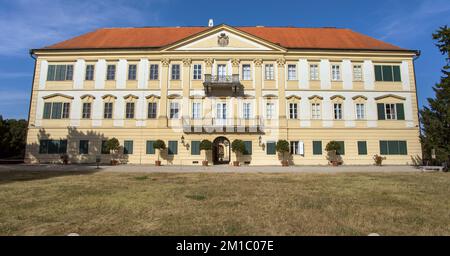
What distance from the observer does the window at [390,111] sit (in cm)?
2603

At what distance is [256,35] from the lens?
1143 inches

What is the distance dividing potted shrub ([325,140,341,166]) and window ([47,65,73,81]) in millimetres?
26965

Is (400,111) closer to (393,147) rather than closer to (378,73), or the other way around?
(393,147)

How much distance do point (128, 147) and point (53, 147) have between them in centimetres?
753

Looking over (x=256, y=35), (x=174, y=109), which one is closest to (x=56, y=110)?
(x=174, y=109)

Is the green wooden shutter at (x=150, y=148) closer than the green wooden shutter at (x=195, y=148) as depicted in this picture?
No

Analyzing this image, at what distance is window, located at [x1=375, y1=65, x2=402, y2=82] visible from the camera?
2655cm

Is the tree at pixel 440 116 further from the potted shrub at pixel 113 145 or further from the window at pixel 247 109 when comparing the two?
the potted shrub at pixel 113 145

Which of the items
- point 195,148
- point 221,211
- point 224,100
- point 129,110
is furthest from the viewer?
point 129,110

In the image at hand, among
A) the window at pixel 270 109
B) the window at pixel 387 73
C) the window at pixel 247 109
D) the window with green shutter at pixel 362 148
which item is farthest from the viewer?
the window at pixel 387 73

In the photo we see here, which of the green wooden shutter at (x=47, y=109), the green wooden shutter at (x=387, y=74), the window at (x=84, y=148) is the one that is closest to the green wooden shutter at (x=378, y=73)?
the green wooden shutter at (x=387, y=74)

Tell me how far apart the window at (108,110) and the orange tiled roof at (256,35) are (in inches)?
235

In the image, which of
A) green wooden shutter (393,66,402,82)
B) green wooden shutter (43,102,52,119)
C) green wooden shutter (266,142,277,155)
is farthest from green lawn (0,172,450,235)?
green wooden shutter (393,66,402,82)

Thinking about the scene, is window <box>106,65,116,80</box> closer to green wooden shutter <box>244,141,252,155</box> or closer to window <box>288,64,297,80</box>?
green wooden shutter <box>244,141,252,155</box>
